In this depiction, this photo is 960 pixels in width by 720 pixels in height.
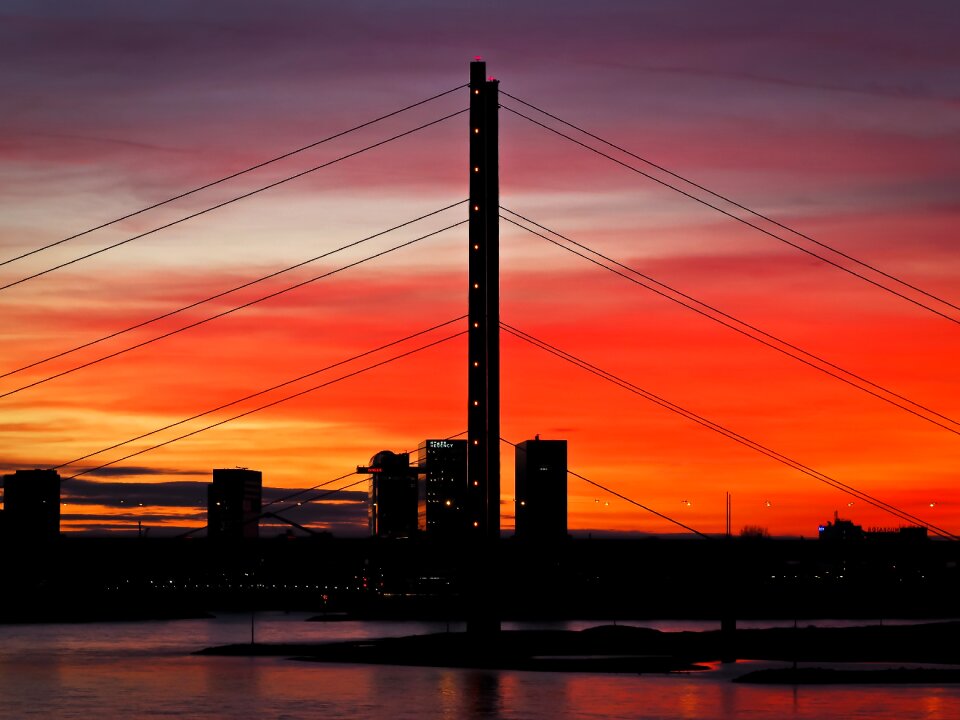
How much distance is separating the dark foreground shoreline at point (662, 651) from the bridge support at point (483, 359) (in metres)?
4.79

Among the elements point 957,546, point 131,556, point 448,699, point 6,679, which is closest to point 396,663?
point 131,556

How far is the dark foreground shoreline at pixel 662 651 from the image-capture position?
270 feet

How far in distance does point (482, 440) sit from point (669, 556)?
3879 cm

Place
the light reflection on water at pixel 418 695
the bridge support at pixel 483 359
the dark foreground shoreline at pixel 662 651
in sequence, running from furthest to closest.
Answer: the dark foreground shoreline at pixel 662 651 → the bridge support at pixel 483 359 → the light reflection on water at pixel 418 695

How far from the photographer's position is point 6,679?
95.6 metres

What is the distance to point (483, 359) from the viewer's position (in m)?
77.2

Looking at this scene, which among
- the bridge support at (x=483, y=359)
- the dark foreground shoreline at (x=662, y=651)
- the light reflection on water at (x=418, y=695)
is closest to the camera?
the light reflection on water at (x=418, y=695)

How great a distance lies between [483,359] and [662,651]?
30231 mm

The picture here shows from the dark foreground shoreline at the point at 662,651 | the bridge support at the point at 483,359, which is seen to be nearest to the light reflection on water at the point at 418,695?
the dark foreground shoreline at the point at 662,651

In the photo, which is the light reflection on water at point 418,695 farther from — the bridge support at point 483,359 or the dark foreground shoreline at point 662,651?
the bridge support at point 483,359

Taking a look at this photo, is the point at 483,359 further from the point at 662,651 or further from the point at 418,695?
the point at 662,651

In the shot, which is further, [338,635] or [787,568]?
[338,635]

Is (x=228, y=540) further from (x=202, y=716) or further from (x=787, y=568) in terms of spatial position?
(x=787, y=568)

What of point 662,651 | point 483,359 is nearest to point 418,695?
point 483,359
